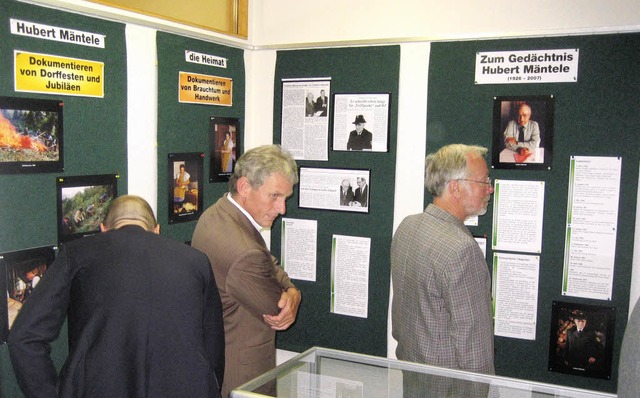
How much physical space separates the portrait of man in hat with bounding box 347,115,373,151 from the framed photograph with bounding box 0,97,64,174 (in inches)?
55.6

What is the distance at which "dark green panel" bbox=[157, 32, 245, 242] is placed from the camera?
257 cm

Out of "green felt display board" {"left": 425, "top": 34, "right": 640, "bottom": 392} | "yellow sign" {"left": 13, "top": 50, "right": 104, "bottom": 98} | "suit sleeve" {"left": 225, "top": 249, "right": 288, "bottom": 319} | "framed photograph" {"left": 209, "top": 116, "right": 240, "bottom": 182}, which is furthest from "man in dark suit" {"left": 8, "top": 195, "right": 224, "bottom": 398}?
"green felt display board" {"left": 425, "top": 34, "right": 640, "bottom": 392}

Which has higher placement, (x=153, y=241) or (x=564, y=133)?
(x=564, y=133)

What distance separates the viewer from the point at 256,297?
1.96m

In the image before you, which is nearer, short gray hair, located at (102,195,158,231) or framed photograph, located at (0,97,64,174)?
short gray hair, located at (102,195,158,231)

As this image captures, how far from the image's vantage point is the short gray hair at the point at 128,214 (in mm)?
1805

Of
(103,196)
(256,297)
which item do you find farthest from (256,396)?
(103,196)

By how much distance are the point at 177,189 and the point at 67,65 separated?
762 millimetres

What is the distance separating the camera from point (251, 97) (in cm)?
323

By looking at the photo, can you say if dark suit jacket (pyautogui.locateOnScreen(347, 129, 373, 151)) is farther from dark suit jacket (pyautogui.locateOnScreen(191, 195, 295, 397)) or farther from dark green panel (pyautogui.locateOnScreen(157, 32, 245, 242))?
dark suit jacket (pyautogui.locateOnScreen(191, 195, 295, 397))

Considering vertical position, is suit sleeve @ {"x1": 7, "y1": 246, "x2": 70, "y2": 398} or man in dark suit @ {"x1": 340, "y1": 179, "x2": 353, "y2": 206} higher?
man in dark suit @ {"x1": 340, "y1": 179, "x2": 353, "y2": 206}

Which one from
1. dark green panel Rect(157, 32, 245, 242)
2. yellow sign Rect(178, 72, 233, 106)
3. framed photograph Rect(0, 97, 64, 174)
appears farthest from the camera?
yellow sign Rect(178, 72, 233, 106)

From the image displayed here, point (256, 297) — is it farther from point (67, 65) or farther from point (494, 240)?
point (494, 240)

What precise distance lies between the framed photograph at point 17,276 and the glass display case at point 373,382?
40.5 inches
